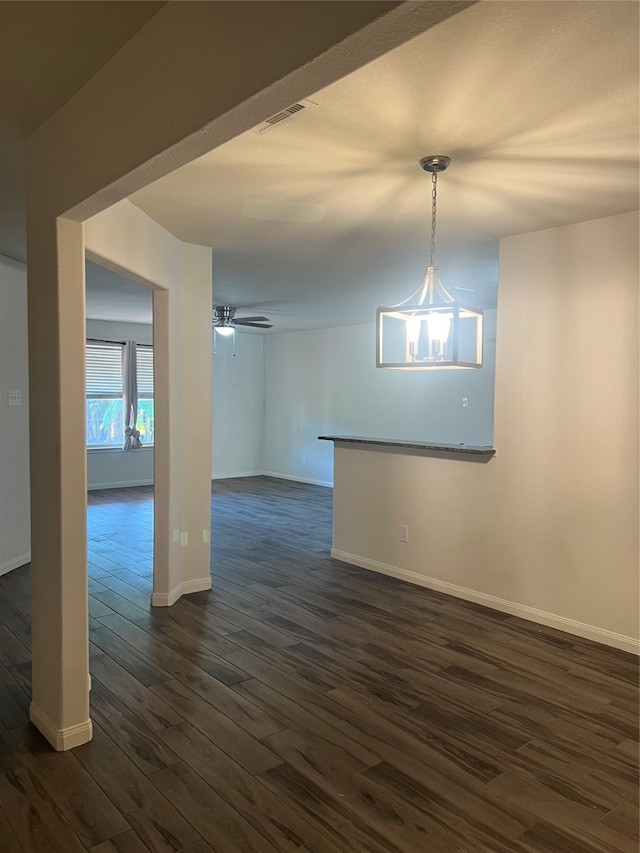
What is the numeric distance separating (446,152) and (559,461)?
6.57ft

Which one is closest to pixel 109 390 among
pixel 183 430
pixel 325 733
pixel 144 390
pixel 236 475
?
pixel 144 390

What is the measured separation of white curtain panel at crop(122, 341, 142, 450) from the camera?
8688 mm

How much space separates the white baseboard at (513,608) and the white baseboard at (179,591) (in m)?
1.29

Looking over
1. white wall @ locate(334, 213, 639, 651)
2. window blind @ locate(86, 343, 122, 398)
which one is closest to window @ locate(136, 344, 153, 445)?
window blind @ locate(86, 343, 122, 398)

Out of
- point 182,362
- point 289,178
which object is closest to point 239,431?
point 182,362

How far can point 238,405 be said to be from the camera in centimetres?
986

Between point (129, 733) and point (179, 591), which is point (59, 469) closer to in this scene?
point (129, 733)

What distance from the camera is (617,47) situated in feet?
5.64

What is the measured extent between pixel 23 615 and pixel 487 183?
3.69 meters

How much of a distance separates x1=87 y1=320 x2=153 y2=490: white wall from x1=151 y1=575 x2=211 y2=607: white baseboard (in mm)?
4799

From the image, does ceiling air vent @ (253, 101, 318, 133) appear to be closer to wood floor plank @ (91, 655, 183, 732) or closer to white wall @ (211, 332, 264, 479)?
wood floor plank @ (91, 655, 183, 732)

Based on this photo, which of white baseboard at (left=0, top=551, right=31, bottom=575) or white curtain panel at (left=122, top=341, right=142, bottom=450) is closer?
white baseboard at (left=0, top=551, right=31, bottom=575)

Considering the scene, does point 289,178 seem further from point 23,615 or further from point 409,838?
point 23,615

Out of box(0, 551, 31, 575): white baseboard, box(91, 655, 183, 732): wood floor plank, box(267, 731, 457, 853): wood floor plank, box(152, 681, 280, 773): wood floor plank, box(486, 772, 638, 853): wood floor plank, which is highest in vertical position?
box(0, 551, 31, 575): white baseboard
